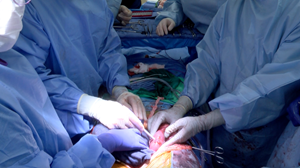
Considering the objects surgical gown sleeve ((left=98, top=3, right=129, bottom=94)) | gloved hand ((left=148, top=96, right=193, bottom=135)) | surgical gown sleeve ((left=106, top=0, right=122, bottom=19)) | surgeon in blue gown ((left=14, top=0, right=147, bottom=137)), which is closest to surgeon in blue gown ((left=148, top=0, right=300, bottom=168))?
gloved hand ((left=148, top=96, right=193, bottom=135))

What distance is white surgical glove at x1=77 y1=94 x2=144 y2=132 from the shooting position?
160 centimetres

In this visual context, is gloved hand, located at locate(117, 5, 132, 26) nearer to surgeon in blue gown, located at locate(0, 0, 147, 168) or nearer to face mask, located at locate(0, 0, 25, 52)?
surgeon in blue gown, located at locate(0, 0, 147, 168)

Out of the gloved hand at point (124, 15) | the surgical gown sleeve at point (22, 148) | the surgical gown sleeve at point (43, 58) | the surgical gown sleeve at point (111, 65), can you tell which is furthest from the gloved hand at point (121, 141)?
the gloved hand at point (124, 15)

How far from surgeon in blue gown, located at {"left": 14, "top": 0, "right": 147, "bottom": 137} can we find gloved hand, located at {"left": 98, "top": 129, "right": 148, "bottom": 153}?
11 cm

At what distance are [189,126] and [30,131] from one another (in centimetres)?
107

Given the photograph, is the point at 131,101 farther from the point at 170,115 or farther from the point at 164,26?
the point at 164,26

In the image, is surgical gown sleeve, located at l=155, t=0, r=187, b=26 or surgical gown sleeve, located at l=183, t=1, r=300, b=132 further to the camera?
surgical gown sleeve, located at l=155, t=0, r=187, b=26

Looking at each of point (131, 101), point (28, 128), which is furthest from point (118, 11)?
point (28, 128)

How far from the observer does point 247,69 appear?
5.68 ft

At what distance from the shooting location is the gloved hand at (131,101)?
1.77 meters

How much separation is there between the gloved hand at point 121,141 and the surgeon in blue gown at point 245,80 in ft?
0.68

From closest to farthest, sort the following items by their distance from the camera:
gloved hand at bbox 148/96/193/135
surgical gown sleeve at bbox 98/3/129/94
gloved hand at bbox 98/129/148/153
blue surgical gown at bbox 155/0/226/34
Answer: gloved hand at bbox 98/129/148/153
gloved hand at bbox 148/96/193/135
surgical gown sleeve at bbox 98/3/129/94
blue surgical gown at bbox 155/0/226/34

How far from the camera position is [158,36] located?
9.04 feet

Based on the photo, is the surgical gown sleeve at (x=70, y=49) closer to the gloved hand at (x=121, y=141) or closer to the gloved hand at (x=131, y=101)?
the gloved hand at (x=131, y=101)
